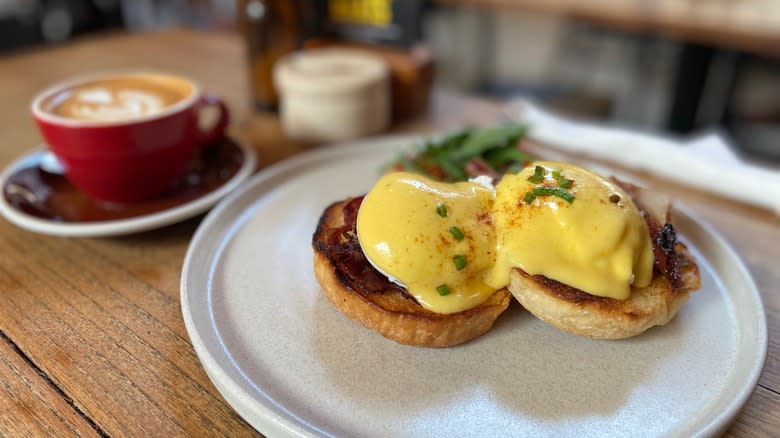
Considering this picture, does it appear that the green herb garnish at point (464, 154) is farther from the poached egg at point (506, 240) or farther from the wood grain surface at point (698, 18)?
the wood grain surface at point (698, 18)

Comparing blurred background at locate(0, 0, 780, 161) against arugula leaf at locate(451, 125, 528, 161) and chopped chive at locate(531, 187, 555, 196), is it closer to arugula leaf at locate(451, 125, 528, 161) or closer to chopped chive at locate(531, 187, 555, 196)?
arugula leaf at locate(451, 125, 528, 161)

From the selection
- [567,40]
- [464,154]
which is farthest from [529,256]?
[567,40]

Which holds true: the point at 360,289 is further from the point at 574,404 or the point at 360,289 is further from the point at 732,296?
the point at 732,296

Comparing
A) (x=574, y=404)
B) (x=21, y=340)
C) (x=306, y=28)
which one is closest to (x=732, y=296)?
(x=574, y=404)

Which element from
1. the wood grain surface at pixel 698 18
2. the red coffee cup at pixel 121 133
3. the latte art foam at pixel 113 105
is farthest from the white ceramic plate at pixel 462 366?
the wood grain surface at pixel 698 18

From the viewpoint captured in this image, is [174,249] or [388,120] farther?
[388,120]
